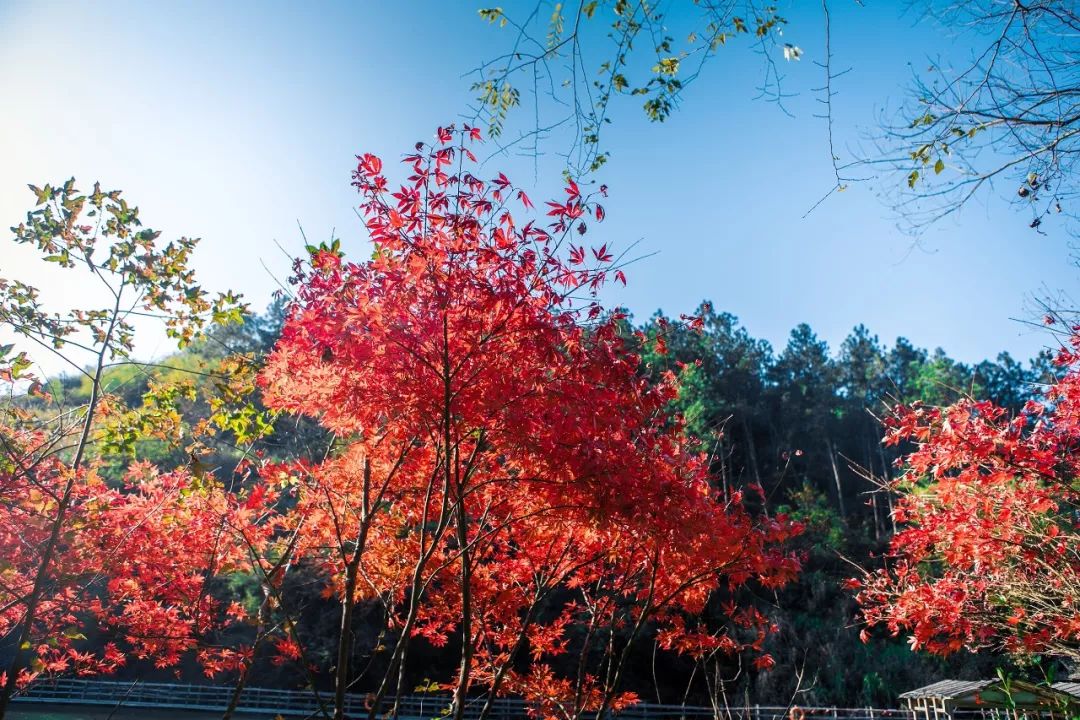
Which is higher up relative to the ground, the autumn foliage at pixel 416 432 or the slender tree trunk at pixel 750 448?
the slender tree trunk at pixel 750 448

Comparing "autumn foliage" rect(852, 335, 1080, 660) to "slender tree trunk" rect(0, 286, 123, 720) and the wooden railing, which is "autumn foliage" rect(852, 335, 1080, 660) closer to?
"slender tree trunk" rect(0, 286, 123, 720)

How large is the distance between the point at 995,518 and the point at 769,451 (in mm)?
23596

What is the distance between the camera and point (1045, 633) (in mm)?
5762

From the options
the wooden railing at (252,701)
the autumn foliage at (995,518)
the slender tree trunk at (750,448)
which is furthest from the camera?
the slender tree trunk at (750,448)

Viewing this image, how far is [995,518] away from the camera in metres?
5.50

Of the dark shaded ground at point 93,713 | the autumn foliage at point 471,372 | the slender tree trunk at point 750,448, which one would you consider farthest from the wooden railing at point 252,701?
the autumn foliage at point 471,372

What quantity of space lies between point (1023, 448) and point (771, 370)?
27378 mm

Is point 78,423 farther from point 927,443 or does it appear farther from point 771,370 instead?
point 771,370

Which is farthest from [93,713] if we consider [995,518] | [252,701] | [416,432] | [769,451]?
[769,451]

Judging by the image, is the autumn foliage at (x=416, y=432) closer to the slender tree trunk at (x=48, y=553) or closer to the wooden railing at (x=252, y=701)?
the slender tree trunk at (x=48, y=553)

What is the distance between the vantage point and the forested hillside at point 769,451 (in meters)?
5.51

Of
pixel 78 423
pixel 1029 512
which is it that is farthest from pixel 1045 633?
pixel 78 423

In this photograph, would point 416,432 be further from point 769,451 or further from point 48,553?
point 769,451

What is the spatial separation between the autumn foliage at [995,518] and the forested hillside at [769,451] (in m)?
0.42
